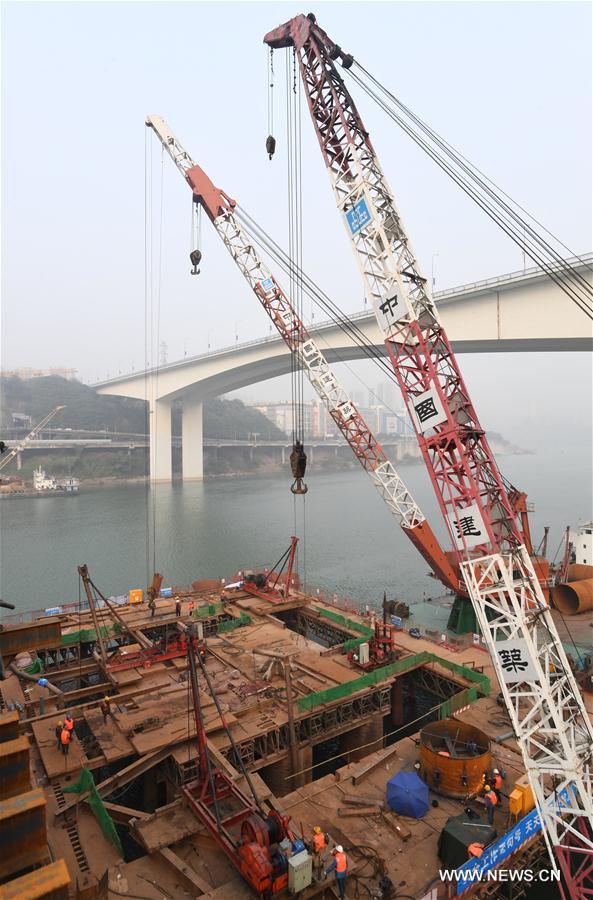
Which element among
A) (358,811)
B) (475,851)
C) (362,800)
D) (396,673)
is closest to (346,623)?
(396,673)

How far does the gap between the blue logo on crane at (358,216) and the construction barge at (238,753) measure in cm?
1191

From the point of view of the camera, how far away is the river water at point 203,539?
36.7 metres

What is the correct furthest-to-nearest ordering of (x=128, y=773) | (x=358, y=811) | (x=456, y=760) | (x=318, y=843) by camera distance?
(x=128, y=773) < (x=456, y=760) < (x=358, y=811) < (x=318, y=843)

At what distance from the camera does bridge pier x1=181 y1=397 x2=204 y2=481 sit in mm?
90125

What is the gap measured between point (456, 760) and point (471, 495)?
5.84 metres

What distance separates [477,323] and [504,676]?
97.2 feet

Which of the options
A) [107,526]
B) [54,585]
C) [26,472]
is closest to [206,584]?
[54,585]

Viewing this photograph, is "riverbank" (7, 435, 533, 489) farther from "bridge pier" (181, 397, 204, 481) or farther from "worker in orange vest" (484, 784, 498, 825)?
"worker in orange vest" (484, 784, 498, 825)

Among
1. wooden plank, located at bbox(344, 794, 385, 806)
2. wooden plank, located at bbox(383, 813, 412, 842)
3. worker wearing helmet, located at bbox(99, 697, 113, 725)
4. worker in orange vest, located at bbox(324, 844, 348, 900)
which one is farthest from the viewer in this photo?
worker wearing helmet, located at bbox(99, 697, 113, 725)

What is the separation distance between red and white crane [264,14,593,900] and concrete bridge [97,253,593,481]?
18.2 m

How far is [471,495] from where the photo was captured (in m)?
12.0

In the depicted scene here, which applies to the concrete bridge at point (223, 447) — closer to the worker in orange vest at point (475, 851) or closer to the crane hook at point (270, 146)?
the crane hook at point (270, 146)

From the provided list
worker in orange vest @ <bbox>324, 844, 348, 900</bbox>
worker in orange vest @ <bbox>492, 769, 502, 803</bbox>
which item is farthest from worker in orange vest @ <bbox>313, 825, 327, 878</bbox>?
worker in orange vest @ <bbox>492, 769, 502, 803</bbox>

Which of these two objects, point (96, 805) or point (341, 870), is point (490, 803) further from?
point (96, 805)
